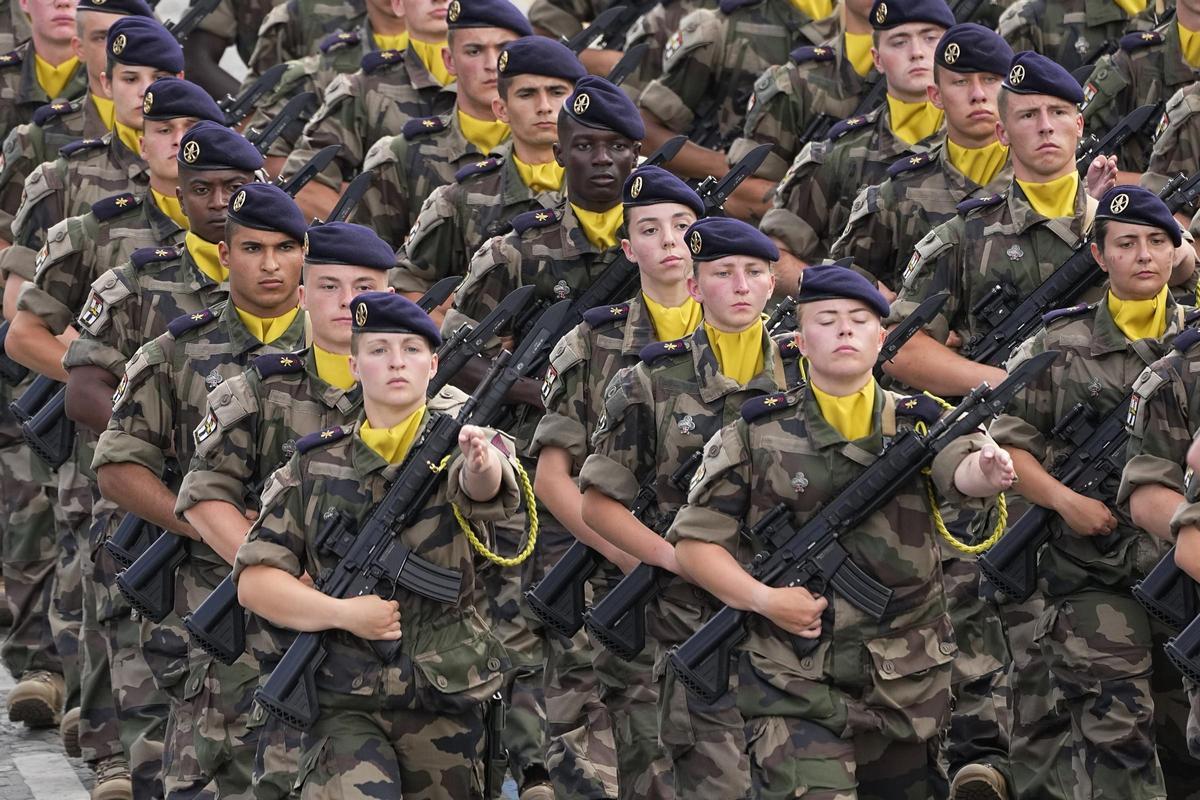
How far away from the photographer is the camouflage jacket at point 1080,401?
12391mm

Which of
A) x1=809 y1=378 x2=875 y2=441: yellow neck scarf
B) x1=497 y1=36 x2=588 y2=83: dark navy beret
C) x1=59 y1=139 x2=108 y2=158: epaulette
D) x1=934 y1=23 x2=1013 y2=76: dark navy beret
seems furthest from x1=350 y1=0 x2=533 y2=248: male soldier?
x1=809 y1=378 x2=875 y2=441: yellow neck scarf

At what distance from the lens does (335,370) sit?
39.2 ft

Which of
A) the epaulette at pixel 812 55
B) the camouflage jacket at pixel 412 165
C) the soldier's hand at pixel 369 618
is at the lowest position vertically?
the camouflage jacket at pixel 412 165

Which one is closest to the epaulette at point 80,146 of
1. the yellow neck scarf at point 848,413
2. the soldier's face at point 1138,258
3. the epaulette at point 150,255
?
the epaulette at point 150,255

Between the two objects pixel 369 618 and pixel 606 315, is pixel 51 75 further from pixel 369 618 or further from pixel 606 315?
pixel 369 618

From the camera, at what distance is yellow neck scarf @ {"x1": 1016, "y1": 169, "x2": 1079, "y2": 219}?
43.8 ft

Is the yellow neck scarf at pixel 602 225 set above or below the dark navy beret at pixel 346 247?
below

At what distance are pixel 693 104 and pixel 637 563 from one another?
4.52 metres

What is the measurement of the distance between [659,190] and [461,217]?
204 centimetres

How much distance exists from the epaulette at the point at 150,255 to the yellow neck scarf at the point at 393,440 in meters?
2.40

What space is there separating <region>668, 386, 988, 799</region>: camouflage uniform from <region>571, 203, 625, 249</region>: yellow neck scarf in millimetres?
2482

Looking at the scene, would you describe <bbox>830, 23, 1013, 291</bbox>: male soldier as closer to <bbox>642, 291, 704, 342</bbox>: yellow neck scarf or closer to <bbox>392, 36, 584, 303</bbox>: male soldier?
<bbox>392, 36, 584, 303</bbox>: male soldier

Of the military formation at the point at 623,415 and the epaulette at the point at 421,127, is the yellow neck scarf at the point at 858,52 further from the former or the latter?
the epaulette at the point at 421,127

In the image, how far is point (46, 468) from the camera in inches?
635
